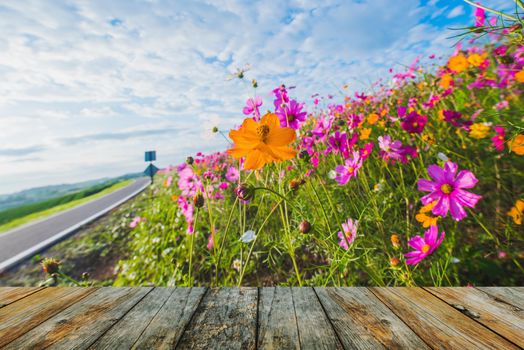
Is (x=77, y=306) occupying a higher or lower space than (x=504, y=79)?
lower

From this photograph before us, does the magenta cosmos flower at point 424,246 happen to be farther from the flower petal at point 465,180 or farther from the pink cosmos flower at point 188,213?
the pink cosmos flower at point 188,213

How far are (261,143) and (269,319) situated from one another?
0.46 meters

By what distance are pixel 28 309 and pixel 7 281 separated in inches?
83.6

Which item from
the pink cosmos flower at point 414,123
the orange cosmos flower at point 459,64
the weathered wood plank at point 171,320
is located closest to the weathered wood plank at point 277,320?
the weathered wood plank at point 171,320

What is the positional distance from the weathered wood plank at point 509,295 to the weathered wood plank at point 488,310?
0.07ft

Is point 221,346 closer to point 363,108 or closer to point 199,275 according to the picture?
point 199,275

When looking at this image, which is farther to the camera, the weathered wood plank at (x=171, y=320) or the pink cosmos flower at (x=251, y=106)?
the pink cosmos flower at (x=251, y=106)

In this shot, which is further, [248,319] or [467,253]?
[467,253]

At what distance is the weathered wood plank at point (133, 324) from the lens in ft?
2.04

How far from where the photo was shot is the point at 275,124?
890 mm

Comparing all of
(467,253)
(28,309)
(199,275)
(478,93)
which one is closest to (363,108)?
(478,93)

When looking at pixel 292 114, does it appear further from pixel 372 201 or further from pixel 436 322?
pixel 436 322

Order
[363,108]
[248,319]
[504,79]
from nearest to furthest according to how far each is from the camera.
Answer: [248,319] → [504,79] → [363,108]

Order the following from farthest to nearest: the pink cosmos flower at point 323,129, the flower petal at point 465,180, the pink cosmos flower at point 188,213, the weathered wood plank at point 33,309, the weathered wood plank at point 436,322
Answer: the pink cosmos flower at point 188,213, the pink cosmos flower at point 323,129, the flower petal at point 465,180, the weathered wood plank at point 33,309, the weathered wood plank at point 436,322
